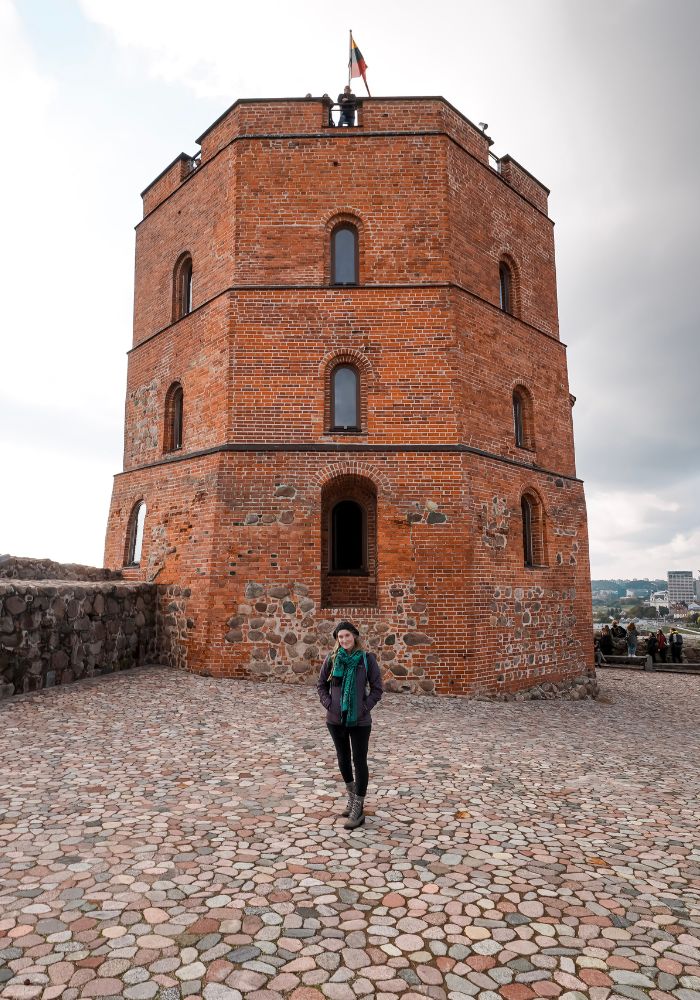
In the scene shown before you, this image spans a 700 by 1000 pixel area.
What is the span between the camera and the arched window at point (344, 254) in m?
11.8

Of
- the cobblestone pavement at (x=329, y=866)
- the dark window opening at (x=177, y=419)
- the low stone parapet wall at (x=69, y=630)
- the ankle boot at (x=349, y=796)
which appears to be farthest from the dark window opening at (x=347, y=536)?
the ankle boot at (x=349, y=796)

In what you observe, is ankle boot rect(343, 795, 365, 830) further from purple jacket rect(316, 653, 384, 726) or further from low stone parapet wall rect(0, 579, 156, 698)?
low stone parapet wall rect(0, 579, 156, 698)

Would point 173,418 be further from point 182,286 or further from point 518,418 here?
point 518,418

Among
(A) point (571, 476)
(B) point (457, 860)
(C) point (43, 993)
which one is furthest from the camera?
(A) point (571, 476)

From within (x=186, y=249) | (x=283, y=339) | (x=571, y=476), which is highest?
(x=186, y=249)

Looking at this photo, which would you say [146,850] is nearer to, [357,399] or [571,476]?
[357,399]

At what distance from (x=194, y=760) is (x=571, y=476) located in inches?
426

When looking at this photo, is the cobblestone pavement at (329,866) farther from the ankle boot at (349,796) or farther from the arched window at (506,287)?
the arched window at (506,287)

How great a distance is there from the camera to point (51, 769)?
18.1 feet

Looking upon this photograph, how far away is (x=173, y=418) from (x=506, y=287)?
7833 mm

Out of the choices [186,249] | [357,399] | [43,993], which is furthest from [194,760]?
[186,249]

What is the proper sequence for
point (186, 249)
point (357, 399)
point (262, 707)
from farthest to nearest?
point (186, 249) → point (357, 399) → point (262, 707)

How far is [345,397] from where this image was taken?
11.3 metres

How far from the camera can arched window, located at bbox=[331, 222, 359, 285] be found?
38.7 ft
